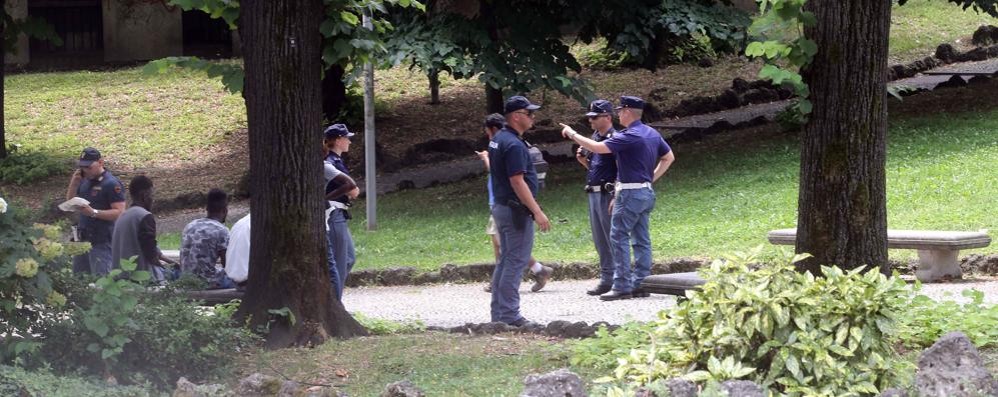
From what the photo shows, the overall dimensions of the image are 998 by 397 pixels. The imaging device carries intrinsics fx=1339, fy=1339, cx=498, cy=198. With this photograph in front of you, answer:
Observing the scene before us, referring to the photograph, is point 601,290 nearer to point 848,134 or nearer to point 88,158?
point 848,134

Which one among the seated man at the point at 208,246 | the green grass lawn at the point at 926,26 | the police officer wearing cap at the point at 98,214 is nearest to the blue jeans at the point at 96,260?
the police officer wearing cap at the point at 98,214

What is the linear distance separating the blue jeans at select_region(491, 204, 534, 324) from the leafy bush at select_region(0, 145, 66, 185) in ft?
44.6

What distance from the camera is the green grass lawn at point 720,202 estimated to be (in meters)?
13.5

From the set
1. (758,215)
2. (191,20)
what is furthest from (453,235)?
(191,20)

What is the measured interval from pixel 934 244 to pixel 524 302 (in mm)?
→ 3493

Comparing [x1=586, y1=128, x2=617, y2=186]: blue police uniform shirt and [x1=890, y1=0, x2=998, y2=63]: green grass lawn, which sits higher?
[x1=890, y1=0, x2=998, y2=63]: green grass lawn

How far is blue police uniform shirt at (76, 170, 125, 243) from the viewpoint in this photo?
438 inches

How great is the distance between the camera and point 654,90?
24453mm

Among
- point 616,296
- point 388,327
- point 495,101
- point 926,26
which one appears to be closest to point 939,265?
point 616,296

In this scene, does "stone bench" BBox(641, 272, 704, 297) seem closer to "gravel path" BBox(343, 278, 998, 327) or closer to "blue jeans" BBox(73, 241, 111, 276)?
"gravel path" BBox(343, 278, 998, 327)

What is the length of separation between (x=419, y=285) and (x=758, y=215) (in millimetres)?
3826

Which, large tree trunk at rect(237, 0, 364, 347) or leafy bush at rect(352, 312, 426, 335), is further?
leafy bush at rect(352, 312, 426, 335)

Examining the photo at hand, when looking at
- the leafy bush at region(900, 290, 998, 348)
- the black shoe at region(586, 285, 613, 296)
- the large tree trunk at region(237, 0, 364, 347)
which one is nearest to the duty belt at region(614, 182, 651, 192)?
the black shoe at region(586, 285, 613, 296)

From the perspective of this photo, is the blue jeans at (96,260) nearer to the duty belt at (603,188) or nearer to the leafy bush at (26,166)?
the duty belt at (603,188)
